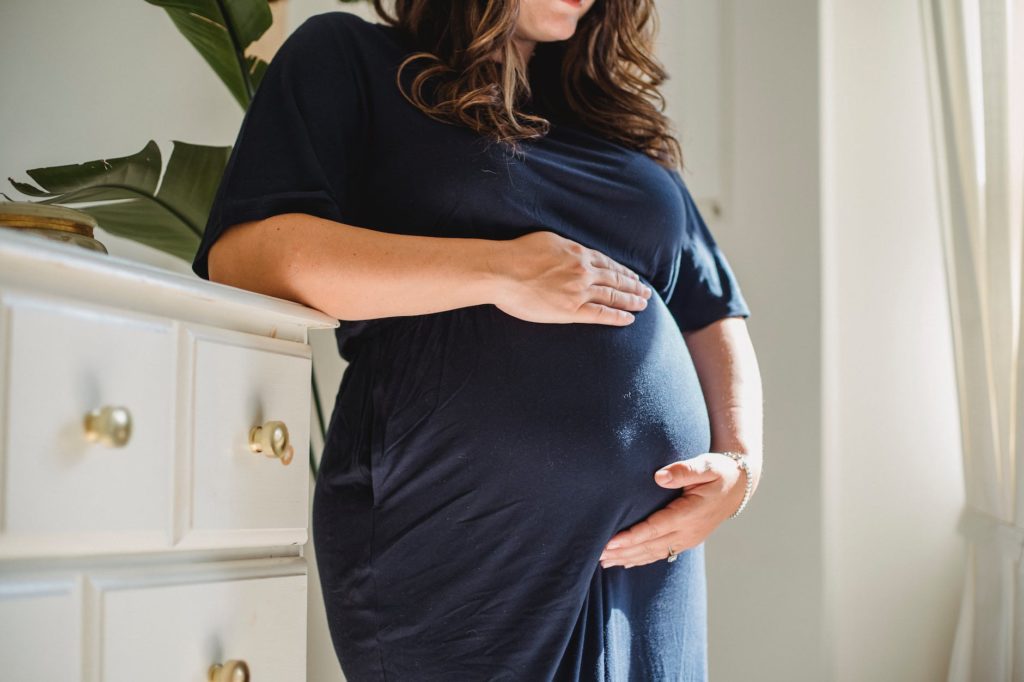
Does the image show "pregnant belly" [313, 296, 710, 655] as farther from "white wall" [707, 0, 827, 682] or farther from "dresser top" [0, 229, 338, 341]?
"white wall" [707, 0, 827, 682]

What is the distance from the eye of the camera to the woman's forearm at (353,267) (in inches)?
32.1

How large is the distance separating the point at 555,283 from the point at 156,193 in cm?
86

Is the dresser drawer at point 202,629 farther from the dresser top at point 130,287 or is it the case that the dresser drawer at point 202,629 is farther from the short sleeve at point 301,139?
the short sleeve at point 301,139

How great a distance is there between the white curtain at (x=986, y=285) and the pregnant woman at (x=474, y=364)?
0.68 meters

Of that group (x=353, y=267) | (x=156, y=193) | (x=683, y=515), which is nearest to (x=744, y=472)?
(x=683, y=515)

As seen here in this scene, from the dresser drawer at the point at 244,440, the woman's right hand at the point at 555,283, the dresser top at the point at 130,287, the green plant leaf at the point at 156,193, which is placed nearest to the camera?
the dresser top at the point at 130,287

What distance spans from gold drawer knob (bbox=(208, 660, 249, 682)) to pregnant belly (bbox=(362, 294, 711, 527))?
0.26m

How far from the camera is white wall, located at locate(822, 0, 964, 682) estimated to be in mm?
1671

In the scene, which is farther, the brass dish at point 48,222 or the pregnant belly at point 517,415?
the pregnant belly at point 517,415

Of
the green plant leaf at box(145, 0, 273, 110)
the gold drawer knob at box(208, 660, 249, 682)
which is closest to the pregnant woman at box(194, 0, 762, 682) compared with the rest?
the gold drawer knob at box(208, 660, 249, 682)

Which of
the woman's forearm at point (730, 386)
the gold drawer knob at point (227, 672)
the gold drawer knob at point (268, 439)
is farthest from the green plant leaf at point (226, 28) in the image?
the gold drawer knob at point (227, 672)

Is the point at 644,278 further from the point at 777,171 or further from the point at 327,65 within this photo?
the point at 777,171

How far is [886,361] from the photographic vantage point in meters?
1.71

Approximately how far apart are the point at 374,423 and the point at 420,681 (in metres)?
0.25
